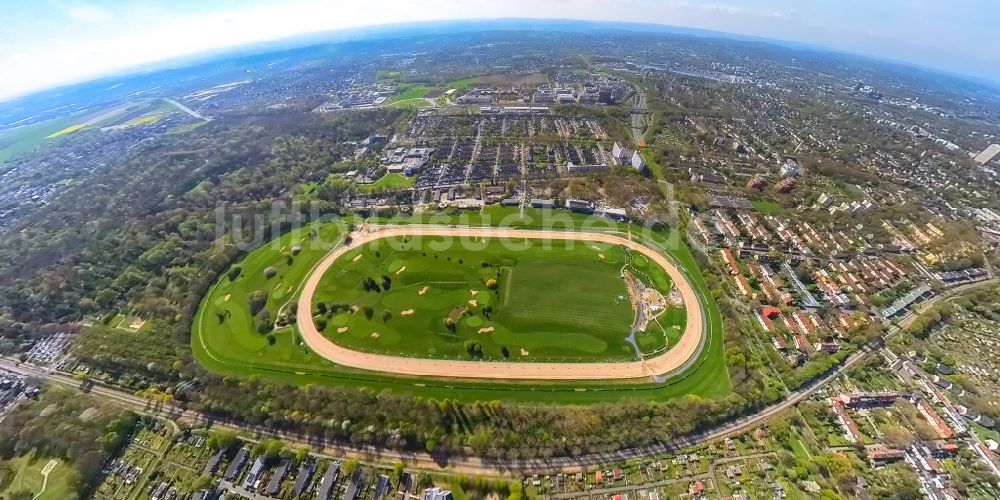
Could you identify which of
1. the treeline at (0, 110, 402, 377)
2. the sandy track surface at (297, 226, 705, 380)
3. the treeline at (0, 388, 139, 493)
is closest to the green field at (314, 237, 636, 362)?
the sandy track surface at (297, 226, 705, 380)

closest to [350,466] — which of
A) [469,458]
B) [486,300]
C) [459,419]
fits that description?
[459,419]

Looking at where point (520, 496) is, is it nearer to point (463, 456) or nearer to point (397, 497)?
point (463, 456)

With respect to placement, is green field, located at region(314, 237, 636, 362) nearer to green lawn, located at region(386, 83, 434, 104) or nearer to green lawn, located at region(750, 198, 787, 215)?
green lawn, located at region(750, 198, 787, 215)

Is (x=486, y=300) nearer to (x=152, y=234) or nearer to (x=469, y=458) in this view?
(x=469, y=458)

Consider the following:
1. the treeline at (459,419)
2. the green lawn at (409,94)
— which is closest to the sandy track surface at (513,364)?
the treeline at (459,419)

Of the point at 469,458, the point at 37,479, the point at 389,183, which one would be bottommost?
the point at 37,479
